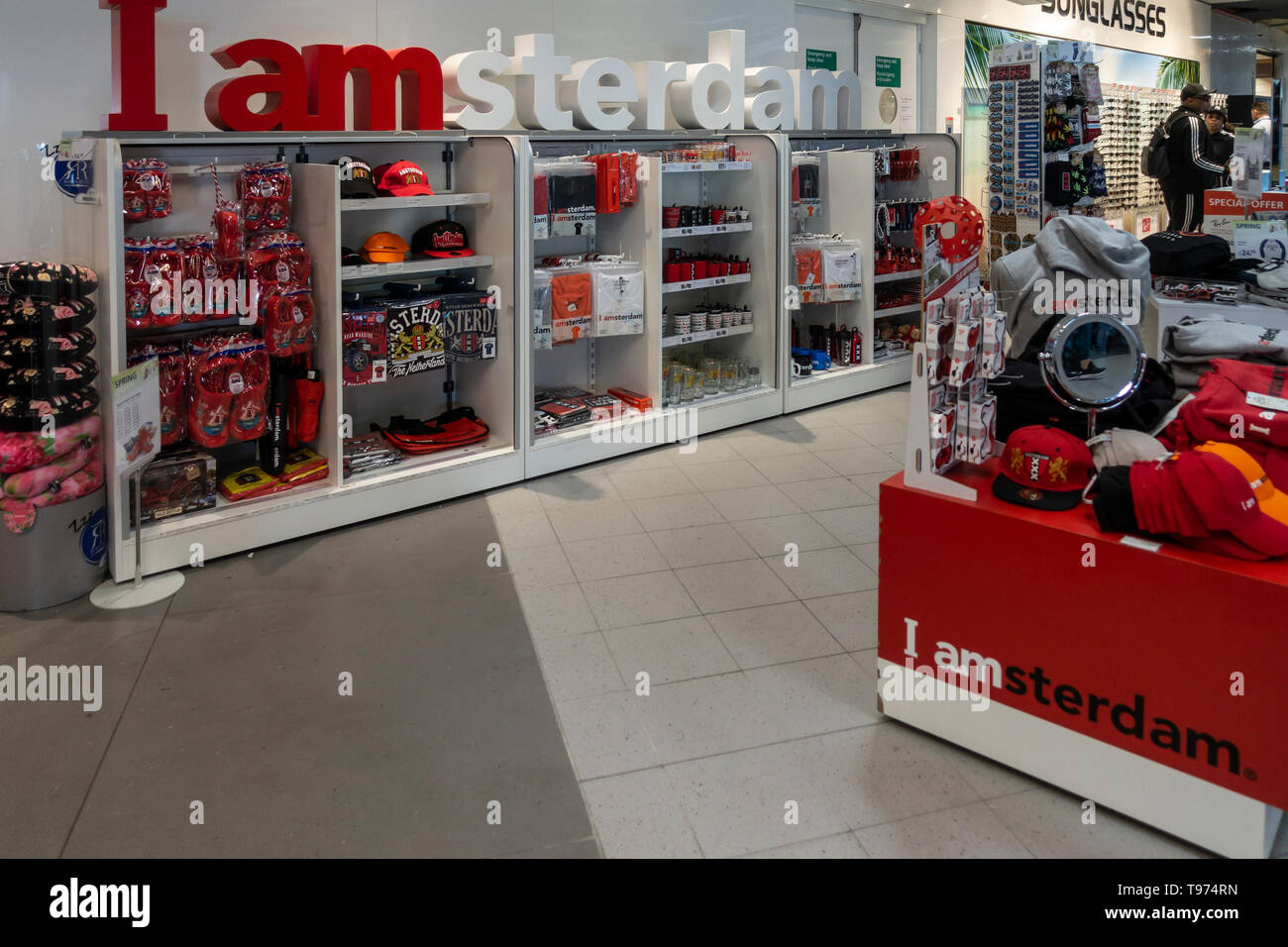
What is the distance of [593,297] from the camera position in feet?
19.0

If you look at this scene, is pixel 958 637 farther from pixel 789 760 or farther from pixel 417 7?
pixel 417 7

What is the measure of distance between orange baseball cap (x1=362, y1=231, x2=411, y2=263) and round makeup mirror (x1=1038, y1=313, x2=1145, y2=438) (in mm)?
3287

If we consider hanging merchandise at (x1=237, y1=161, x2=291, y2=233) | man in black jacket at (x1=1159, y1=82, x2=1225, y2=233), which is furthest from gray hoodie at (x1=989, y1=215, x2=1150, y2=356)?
man in black jacket at (x1=1159, y1=82, x2=1225, y2=233)

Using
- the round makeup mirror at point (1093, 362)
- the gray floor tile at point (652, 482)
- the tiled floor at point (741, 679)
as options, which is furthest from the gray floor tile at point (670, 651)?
the gray floor tile at point (652, 482)

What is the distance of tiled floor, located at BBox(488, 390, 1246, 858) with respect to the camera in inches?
103

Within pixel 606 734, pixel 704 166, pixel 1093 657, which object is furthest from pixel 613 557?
pixel 704 166

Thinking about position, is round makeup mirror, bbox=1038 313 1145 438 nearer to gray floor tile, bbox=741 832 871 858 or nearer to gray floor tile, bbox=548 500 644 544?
gray floor tile, bbox=741 832 871 858

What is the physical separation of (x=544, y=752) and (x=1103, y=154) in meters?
11.3

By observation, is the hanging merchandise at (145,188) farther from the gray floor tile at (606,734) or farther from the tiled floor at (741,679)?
the gray floor tile at (606,734)

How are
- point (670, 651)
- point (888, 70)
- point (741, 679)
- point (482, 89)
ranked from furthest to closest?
point (888, 70) < point (482, 89) < point (670, 651) < point (741, 679)

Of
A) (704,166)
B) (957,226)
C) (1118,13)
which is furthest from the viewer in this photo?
(1118,13)

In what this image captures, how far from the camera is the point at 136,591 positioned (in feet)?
13.4

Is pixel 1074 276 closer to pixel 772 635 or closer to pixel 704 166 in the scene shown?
pixel 772 635

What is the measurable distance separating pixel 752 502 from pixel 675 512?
16.4 inches
